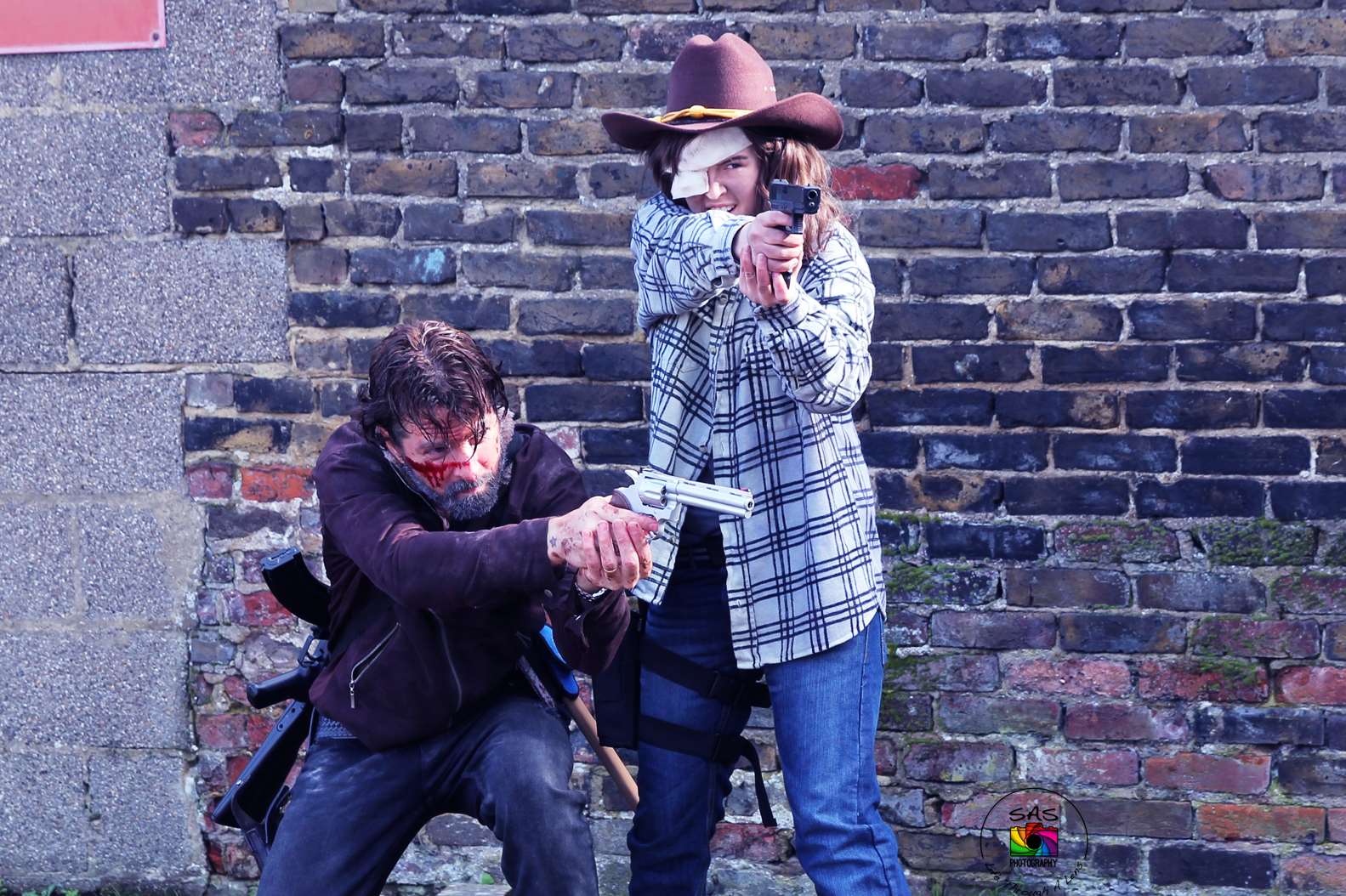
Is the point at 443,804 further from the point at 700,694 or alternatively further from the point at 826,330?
the point at 826,330

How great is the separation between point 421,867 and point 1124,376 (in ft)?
7.36

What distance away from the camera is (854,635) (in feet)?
8.27

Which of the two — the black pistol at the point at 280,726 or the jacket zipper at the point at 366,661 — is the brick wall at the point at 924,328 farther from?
the jacket zipper at the point at 366,661

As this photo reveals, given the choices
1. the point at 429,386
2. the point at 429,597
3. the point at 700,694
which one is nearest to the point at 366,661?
the point at 429,597

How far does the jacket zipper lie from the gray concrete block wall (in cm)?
122

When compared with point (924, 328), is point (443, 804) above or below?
below

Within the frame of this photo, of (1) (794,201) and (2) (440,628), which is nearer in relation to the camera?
(1) (794,201)

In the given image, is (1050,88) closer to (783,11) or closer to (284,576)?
(783,11)

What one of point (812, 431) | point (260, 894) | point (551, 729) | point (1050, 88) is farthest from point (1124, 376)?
point (260, 894)

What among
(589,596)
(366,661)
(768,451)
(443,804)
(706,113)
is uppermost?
(706,113)

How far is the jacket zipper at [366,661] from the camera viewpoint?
8.40 feet

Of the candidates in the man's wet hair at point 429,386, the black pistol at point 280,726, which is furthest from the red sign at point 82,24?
the black pistol at point 280,726

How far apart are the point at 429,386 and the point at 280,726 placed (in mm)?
836

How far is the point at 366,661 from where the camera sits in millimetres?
2568
